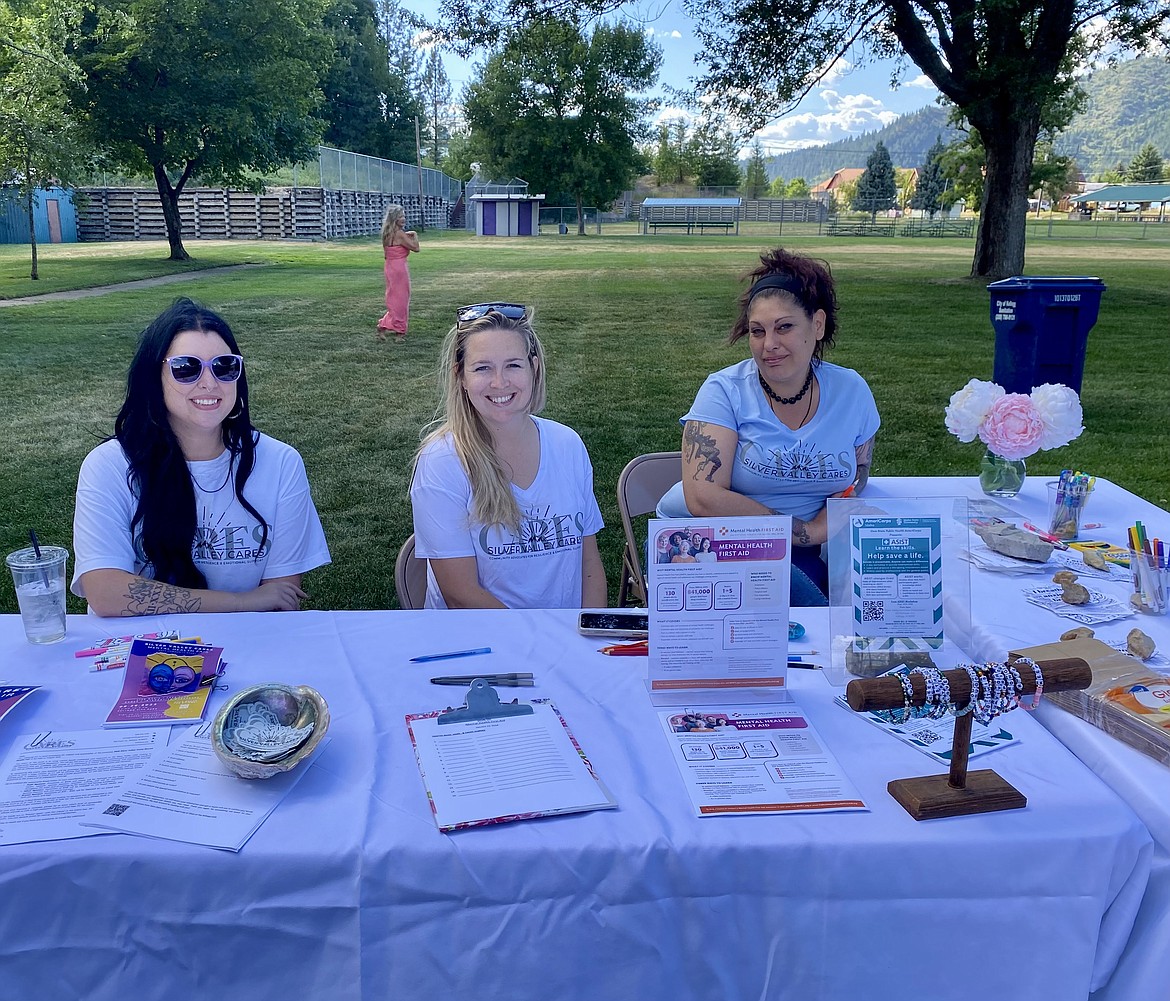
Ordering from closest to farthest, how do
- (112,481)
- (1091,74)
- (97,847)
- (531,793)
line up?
(97,847) → (531,793) → (112,481) → (1091,74)

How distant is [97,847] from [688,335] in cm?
1093

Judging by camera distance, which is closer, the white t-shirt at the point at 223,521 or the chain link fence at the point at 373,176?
the white t-shirt at the point at 223,521

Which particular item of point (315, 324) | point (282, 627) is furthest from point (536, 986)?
point (315, 324)

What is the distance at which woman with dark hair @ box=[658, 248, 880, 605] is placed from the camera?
2809mm

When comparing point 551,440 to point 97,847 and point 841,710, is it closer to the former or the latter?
point 841,710

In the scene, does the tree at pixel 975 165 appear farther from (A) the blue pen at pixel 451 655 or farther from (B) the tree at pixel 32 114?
(A) the blue pen at pixel 451 655

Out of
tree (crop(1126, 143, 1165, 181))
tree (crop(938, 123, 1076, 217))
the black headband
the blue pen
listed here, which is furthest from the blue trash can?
tree (crop(1126, 143, 1165, 181))

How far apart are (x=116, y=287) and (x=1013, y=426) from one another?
1676 centimetres

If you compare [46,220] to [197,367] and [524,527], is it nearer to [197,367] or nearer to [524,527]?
[197,367]

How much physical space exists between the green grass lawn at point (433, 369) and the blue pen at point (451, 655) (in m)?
2.51

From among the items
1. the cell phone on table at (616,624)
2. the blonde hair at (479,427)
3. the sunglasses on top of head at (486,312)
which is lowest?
the cell phone on table at (616,624)

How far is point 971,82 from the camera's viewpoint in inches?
572

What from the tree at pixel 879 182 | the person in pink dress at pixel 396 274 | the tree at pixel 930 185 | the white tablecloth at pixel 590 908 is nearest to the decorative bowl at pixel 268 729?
the white tablecloth at pixel 590 908

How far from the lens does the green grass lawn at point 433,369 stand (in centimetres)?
551
